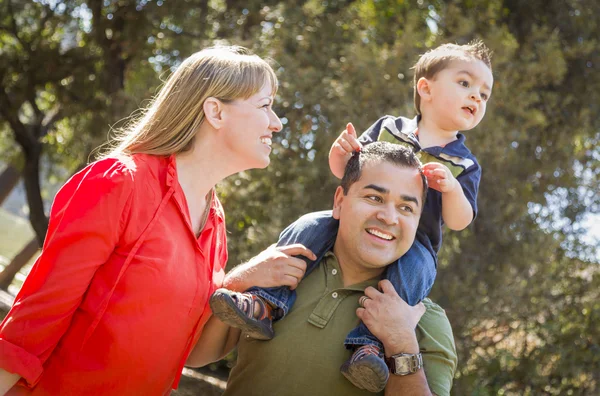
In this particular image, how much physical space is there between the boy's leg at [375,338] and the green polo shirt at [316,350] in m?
0.08

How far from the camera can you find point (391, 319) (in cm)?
257

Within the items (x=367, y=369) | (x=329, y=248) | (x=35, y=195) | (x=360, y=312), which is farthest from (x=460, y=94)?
(x=35, y=195)

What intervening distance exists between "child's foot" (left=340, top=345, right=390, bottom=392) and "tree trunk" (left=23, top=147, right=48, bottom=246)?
26.1 ft

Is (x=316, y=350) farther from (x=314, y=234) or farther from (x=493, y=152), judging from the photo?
(x=493, y=152)

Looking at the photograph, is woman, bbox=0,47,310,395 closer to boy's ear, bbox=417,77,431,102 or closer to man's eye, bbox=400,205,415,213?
man's eye, bbox=400,205,415,213

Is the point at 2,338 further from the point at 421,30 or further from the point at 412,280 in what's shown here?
the point at 421,30

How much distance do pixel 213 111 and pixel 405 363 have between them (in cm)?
121

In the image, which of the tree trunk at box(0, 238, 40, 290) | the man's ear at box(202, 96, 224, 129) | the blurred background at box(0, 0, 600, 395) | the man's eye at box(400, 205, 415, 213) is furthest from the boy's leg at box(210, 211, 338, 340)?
the tree trunk at box(0, 238, 40, 290)

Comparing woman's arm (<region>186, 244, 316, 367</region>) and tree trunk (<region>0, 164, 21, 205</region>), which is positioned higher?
woman's arm (<region>186, 244, 316, 367</region>)

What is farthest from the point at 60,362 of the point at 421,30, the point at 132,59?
the point at 132,59

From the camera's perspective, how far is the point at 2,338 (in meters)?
2.24

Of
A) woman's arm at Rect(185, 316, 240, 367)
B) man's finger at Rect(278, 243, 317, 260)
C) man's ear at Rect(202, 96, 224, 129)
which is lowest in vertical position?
woman's arm at Rect(185, 316, 240, 367)

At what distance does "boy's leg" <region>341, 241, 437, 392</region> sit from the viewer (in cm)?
241

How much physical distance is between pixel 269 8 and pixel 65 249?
493 cm
